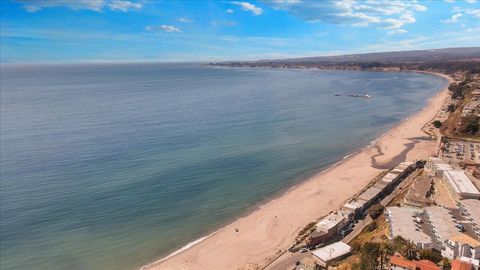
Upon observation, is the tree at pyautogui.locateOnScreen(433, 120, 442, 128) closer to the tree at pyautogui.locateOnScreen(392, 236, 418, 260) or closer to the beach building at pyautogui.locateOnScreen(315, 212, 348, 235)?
the beach building at pyautogui.locateOnScreen(315, 212, 348, 235)

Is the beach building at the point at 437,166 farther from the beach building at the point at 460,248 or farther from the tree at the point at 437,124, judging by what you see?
the tree at the point at 437,124

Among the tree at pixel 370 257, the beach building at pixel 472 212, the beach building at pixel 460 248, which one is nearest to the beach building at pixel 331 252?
the tree at pixel 370 257

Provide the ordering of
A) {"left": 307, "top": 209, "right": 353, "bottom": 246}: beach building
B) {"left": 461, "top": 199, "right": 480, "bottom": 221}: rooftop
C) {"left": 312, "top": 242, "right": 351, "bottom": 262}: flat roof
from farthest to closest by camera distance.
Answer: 1. {"left": 307, "top": 209, "right": 353, "bottom": 246}: beach building
2. {"left": 461, "top": 199, "right": 480, "bottom": 221}: rooftop
3. {"left": 312, "top": 242, "right": 351, "bottom": 262}: flat roof

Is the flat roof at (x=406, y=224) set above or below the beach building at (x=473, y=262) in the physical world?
below

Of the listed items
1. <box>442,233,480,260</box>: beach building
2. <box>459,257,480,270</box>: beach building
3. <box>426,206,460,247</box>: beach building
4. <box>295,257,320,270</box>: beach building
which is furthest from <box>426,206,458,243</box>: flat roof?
<box>295,257,320,270</box>: beach building

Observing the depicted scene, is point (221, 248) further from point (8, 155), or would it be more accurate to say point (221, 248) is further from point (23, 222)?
point (8, 155)

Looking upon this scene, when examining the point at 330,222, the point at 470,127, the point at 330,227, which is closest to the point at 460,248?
the point at 330,227

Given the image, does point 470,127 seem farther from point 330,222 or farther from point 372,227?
point 330,222
